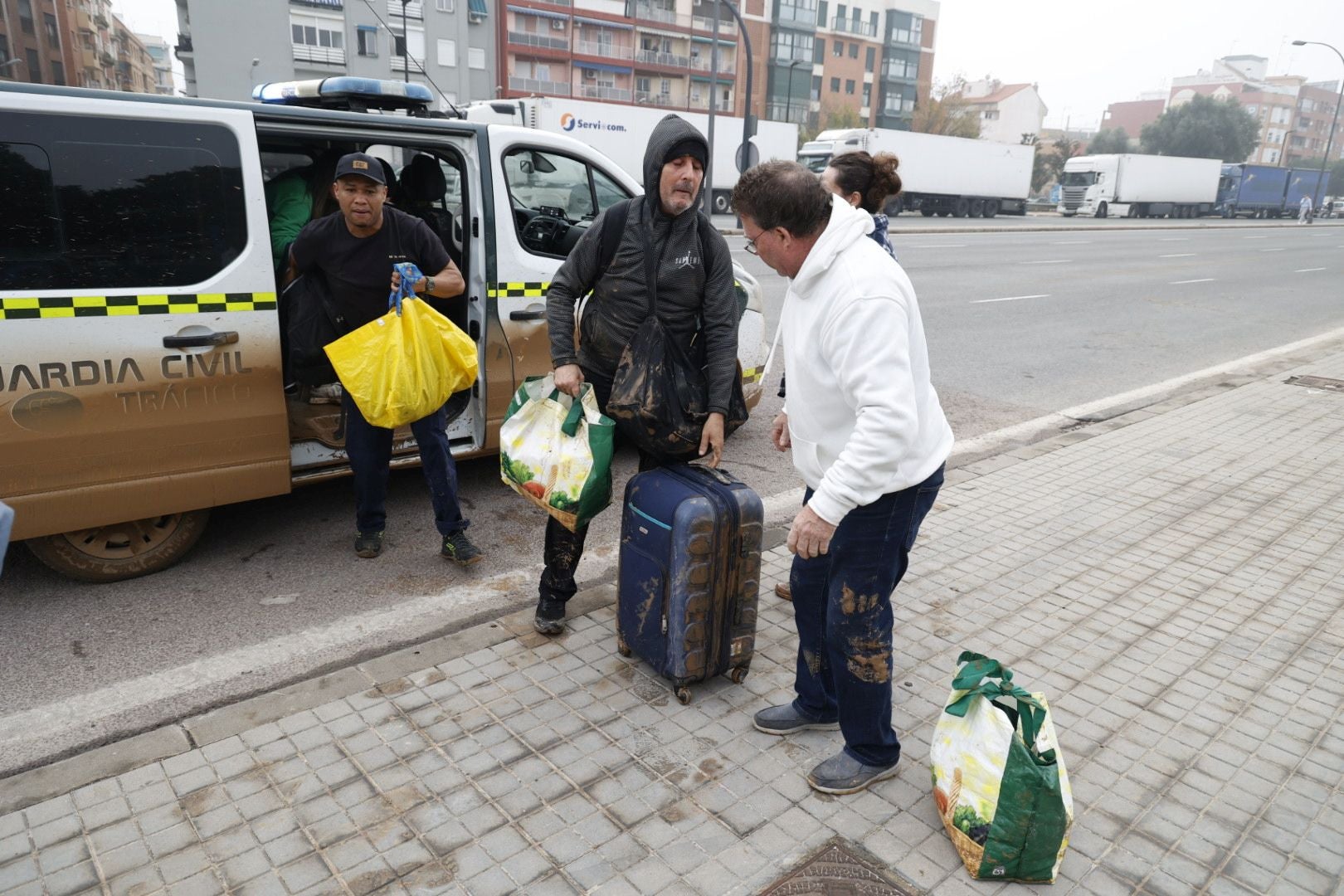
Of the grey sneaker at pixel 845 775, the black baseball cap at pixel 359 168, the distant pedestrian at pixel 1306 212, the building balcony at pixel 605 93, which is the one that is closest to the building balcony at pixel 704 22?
the building balcony at pixel 605 93

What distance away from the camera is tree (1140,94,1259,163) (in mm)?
83062

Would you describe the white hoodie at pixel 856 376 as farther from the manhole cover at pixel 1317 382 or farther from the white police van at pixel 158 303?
the manhole cover at pixel 1317 382

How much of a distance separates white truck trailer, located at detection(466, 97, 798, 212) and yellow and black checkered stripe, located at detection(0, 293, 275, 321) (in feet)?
70.4

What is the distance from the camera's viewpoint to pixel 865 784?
291 cm

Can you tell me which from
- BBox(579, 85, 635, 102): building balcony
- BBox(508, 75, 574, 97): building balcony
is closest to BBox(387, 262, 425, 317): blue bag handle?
BBox(508, 75, 574, 97): building balcony

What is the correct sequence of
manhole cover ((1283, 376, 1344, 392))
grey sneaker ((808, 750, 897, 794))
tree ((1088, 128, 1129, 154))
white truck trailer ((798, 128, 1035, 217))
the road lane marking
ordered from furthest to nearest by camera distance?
tree ((1088, 128, 1129, 154)) < white truck trailer ((798, 128, 1035, 217)) < the road lane marking < manhole cover ((1283, 376, 1344, 392)) < grey sneaker ((808, 750, 897, 794))

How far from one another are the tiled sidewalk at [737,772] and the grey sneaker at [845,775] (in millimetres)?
42

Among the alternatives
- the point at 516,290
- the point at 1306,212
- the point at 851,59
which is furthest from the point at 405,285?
the point at 851,59

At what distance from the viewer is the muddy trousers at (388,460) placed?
436cm

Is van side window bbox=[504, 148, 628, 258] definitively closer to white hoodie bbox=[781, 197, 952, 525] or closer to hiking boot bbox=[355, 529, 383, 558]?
hiking boot bbox=[355, 529, 383, 558]

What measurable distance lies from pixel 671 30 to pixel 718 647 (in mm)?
Answer: 66978

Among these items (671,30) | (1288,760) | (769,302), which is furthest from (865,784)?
(671,30)

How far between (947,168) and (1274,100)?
118 metres

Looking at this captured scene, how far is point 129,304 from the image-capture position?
3.74 metres
